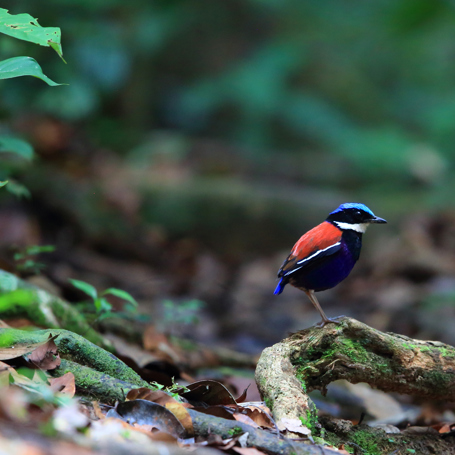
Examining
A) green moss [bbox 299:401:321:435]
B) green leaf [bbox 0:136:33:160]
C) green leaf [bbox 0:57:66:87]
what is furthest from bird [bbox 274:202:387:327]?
green leaf [bbox 0:136:33:160]

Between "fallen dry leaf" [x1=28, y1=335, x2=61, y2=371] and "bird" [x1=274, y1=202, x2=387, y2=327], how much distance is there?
1741mm

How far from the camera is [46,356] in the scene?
286 centimetres

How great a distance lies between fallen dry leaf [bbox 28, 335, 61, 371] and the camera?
280cm

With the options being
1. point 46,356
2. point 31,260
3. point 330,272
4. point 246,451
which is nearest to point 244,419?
point 246,451

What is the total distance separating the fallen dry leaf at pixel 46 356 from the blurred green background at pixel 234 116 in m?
5.16

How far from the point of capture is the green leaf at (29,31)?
2904 millimetres

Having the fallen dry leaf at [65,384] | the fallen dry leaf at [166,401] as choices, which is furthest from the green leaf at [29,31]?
the fallen dry leaf at [166,401]

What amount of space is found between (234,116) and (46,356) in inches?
436

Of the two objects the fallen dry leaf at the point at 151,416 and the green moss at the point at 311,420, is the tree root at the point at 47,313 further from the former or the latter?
the green moss at the point at 311,420

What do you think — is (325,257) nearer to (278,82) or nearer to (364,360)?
(364,360)

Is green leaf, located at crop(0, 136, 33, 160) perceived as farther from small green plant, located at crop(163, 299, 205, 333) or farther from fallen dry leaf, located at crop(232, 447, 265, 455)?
fallen dry leaf, located at crop(232, 447, 265, 455)

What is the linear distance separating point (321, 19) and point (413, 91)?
3538mm

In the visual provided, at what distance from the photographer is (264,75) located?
42.5 ft

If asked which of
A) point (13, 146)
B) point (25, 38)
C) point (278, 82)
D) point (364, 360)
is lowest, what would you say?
point (364, 360)
